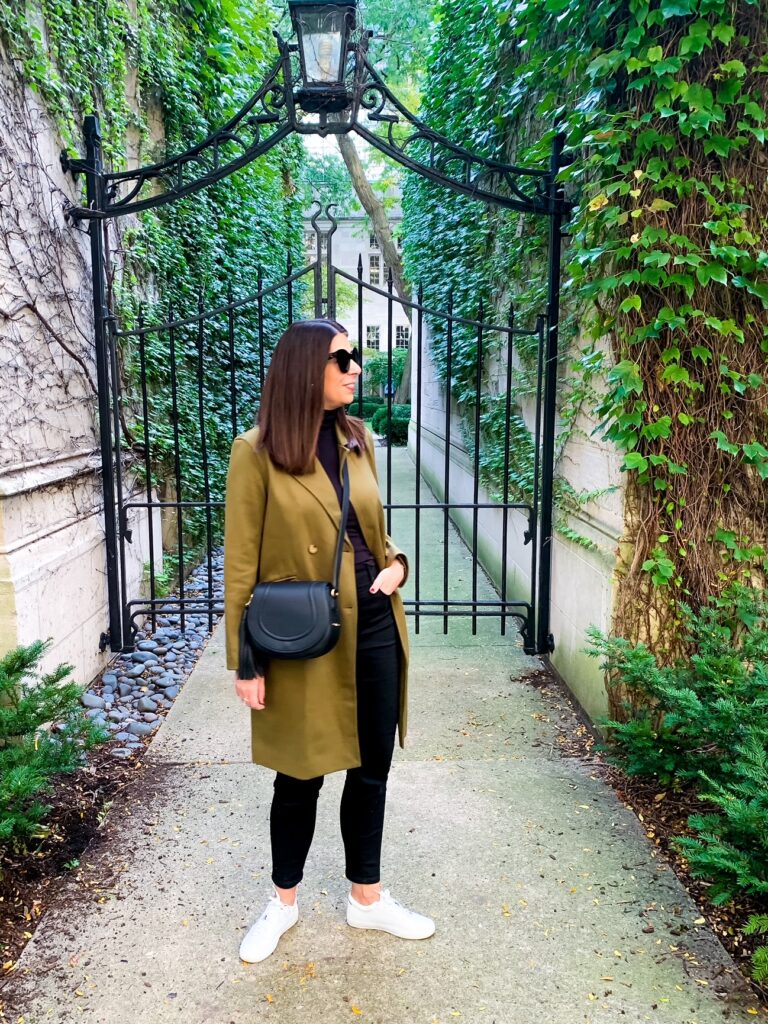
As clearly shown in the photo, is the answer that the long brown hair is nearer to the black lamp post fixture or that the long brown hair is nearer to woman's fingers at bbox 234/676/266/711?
woman's fingers at bbox 234/676/266/711

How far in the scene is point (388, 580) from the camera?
211cm

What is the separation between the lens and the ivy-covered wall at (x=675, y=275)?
2805 mm

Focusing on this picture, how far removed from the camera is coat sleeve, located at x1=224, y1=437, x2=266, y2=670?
6.64 ft

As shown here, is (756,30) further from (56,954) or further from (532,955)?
(56,954)

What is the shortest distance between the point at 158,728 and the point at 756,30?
397 cm

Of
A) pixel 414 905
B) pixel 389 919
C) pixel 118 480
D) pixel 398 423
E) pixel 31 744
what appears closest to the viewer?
pixel 389 919

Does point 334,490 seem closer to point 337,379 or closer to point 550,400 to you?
point 337,379

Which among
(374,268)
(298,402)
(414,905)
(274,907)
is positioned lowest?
(414,905)

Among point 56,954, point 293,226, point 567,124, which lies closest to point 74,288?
point 567,124

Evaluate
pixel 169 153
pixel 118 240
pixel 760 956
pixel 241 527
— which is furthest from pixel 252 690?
pixel 169 153

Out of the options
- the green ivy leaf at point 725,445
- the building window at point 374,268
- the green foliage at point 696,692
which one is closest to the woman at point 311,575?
the green foliage at point 696,692

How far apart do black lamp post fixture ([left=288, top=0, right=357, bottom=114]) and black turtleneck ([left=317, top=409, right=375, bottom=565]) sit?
96.3 inches

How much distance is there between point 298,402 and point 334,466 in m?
0.22

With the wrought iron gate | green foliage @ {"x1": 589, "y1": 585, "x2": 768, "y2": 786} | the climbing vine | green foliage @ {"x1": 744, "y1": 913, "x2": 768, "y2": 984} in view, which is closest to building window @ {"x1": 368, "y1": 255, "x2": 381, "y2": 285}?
the climbing vine
